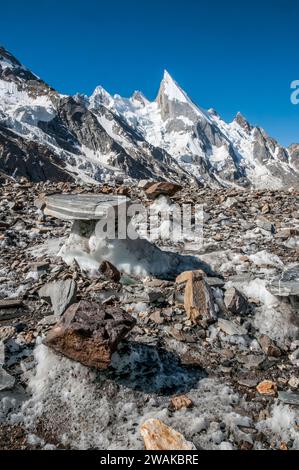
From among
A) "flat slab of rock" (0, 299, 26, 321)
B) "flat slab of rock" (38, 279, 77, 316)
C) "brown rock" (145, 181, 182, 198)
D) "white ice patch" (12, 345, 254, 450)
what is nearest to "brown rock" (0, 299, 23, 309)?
"flat slab of rock" (0, 299, 26, 321)

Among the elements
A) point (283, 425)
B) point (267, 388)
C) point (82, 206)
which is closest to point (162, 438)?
point (283, 425)

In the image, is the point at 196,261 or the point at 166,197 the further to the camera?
the point at 166,197

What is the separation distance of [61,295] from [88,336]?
70.0 inches

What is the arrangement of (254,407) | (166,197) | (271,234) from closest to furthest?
(254,407)
(271,234)
(166,197)

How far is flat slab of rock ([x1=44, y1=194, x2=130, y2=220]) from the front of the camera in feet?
24.7

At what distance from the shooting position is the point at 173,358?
513 cm

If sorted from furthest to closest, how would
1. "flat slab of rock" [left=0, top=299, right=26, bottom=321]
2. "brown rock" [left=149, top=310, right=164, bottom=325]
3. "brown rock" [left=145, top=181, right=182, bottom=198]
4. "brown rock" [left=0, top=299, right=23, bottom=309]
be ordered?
"brown rock" [left=145, top=181, right=182, bottom=198], "brown rock" [left=0, top=299, right=23, bottom=309], "flat slab of rock" [left=0, top=299, right=26, bottom=321], "brown rock" [left=149, top=310, right=164, bottom=325]

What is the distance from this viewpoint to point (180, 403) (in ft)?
14.0

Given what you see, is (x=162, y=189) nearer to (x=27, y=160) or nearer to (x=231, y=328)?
(x=231, y=328)

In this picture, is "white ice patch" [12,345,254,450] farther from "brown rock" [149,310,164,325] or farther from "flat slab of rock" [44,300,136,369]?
"brown rock" [149,310,164,325]

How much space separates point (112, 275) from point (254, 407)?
3650mm

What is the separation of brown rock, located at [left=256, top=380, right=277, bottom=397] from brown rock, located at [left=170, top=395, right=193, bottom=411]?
38.5 inches
